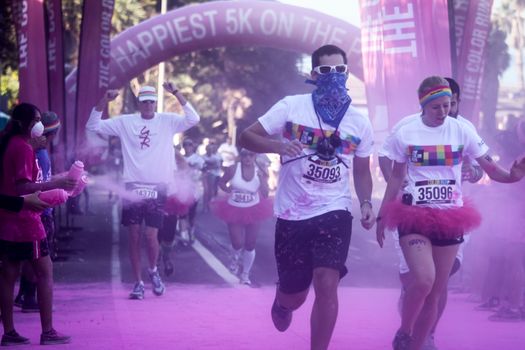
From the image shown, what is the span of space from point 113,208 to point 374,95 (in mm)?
18237

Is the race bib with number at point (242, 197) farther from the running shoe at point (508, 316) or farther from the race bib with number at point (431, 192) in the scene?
the race bib with number at point (431, 192)

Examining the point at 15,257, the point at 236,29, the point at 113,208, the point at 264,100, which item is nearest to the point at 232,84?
the point at 264,100

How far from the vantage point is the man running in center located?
7.56 metres

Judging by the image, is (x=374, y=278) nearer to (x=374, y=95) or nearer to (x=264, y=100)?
(x=374, y=95)

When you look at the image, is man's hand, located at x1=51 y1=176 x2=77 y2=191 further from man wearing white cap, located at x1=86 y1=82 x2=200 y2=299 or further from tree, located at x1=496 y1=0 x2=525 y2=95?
tree, located at x1=496 y1=0 x2=525 y2=95

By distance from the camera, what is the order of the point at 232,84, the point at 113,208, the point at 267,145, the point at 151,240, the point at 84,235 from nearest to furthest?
the point at 267,145 < the point at 151,240 < the point at 84,235 < the point at 113,208 < the point at 232,84

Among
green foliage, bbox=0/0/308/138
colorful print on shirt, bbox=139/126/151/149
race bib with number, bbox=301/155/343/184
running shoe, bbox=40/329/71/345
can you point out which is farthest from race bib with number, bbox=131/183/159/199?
green foliage, bbox=0/0/308/138

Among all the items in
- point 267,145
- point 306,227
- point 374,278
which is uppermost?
point 267,145

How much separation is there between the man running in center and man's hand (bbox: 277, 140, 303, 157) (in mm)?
105

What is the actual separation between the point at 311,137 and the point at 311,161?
0.52 feet

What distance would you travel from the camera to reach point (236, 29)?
24703 millimetres

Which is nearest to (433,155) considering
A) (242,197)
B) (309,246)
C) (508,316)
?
(309,246)

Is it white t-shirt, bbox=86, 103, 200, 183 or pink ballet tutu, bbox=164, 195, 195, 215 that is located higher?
white t-shirt, bbox=86, 103, 200, 183

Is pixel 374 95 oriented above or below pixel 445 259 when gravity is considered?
above
